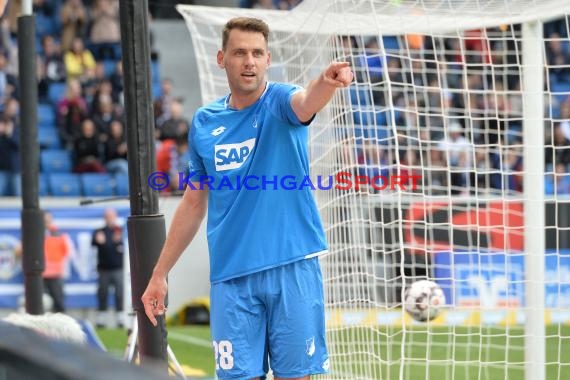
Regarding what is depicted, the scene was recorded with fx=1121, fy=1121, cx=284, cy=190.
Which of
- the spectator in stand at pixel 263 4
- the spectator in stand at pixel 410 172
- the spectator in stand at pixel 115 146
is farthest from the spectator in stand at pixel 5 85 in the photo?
the spectator in stand at pixel 410 172

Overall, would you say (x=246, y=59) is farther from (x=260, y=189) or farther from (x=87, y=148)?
(x=87, y=148)

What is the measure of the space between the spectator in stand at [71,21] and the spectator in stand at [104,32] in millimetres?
254

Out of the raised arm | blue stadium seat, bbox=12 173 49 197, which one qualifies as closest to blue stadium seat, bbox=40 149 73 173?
blue stadium seat, bbox=12 173 49 197

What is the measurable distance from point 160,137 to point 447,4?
33.4 ft

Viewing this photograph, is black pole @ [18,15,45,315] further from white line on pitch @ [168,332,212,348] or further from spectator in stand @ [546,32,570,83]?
spectator in stand @ [546,32,570,83]

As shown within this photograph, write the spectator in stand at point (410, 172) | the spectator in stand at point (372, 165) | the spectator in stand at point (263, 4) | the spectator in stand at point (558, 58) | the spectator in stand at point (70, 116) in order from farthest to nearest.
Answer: the spectator in stand at point (263, 4), the spectator in stand at point (70, 116), the spectator in stand at point (558, 58), the spectator in stand at point (410, 172), the spectator in stand at point (372, 165)

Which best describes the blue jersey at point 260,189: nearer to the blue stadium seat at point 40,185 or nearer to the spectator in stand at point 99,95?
the blue stadium seat at point 40,185

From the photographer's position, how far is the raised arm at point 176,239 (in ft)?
16.9

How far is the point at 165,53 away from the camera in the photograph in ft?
69.1

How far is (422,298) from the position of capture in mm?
7586

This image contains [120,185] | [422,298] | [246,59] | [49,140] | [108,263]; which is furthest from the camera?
[49,140]

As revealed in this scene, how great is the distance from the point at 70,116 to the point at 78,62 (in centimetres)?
186

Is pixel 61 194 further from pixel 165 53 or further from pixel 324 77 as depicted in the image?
pixel 324 77

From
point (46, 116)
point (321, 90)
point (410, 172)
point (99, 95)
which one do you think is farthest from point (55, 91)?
point (321, 90)
